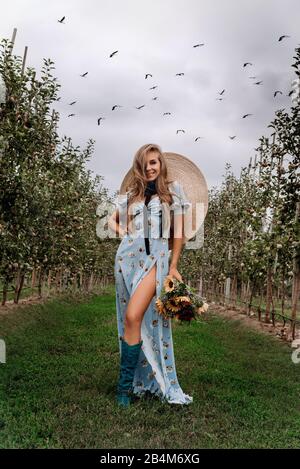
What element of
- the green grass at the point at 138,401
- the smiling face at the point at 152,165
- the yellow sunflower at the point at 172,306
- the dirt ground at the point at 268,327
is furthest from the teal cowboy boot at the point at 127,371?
the dirt ground at the point at 268,327

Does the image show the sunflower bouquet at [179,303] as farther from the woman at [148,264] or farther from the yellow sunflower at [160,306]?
the woman at [148,264]

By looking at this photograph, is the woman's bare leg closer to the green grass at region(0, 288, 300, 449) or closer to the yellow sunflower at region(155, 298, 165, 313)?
the yellow sunflower at region(155, 298, 165, 313)

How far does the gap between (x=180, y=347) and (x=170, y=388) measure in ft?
16.8

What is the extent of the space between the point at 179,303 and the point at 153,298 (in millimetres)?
515

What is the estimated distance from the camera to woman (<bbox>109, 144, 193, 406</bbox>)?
246 inches

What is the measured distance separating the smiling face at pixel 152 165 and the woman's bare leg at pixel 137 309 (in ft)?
3.93

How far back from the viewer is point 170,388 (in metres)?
6.27

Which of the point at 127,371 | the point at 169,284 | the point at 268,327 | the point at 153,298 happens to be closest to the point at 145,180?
the point at 169,284

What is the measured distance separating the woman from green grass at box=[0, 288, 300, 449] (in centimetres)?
37

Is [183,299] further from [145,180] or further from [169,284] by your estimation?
[145,180]

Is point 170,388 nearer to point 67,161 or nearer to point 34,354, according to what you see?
point 34,354

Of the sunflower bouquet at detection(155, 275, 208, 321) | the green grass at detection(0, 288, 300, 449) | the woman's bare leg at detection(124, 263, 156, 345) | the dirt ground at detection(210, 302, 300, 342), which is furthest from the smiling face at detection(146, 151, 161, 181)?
the dirt ground at detection(210, 302, 300, 342)

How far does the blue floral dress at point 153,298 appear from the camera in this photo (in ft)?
20.7

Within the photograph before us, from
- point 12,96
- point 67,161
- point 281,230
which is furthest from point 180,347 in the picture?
point 67,161
